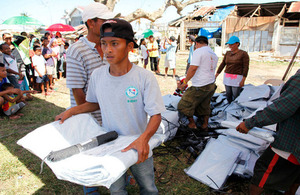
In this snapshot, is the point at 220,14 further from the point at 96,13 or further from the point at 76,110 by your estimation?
the point at 76,110

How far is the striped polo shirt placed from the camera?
199cm

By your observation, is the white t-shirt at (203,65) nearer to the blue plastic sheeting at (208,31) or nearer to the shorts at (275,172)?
the shorts at (275,172)

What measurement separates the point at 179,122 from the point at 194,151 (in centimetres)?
98

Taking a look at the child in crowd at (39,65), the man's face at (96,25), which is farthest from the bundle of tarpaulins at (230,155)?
the child in crowd at (39,65)

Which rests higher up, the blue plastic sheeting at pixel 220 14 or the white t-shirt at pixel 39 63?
the blue plastic sheeting at pixel 220 14

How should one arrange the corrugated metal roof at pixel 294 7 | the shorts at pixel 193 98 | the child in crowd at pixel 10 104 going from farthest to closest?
the corrugated metal roof at pixel 294 7, the child in crowd at pixel 10 104, the shorts at pixel 193 98

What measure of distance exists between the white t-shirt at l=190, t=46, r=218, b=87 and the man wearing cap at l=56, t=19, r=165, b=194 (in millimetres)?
2522

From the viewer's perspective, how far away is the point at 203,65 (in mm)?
3926

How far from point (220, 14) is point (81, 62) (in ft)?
69.0

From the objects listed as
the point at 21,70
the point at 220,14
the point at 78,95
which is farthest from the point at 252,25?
the point at 78,95

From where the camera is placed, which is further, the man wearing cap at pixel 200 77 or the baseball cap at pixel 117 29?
the man wearing cap at pixel 200 77

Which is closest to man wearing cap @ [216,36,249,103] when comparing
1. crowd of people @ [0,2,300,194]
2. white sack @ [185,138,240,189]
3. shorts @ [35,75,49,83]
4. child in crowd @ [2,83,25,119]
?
white sack @ [185,138,240,189]

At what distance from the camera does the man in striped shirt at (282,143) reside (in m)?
1.73

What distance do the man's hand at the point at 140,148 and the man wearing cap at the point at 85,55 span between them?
92 centimetres
